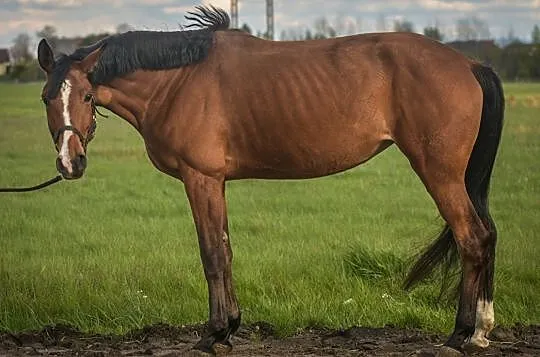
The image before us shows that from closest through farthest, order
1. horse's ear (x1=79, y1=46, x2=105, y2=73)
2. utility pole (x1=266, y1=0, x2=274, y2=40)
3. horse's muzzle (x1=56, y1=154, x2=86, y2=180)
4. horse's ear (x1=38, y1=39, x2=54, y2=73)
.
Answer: horse's muzzle (x1=56, y1=154, x2=86, y2=180)
horse's ear (x1=38, y1=39, x2=54, y2=73)
horse's ear (x1=79, y1=46, x2=105, y2=73)
utility pole (x1=266, y1=0, x2=274, y2=40)

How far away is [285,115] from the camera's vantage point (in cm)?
585

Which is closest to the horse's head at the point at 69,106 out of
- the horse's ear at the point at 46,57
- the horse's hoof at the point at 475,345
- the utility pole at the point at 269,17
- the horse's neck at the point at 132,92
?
the horse's ear at the point at 46,57

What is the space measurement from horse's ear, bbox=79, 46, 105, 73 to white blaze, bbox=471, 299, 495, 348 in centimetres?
319

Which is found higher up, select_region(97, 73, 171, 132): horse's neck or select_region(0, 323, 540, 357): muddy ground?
select_region(97, 73, 171, 132): horse's neck

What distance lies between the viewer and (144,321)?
6.85 meters

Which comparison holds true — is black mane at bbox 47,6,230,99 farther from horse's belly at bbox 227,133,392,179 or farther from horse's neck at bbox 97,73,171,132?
horse's belly at bbox 227,133,392,179

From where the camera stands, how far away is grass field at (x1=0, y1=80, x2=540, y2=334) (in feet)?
22.9

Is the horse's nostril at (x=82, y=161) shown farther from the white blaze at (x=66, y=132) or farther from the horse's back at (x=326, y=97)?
the horse's back at (x=326, y=97)

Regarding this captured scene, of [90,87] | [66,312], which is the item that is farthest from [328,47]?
[66,312]

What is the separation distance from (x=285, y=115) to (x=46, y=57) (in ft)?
5.60

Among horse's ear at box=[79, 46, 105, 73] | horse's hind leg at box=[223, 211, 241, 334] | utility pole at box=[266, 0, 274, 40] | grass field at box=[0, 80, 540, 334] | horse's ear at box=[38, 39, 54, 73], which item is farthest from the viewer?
utility pole at box=[266, 0, 274, 40]

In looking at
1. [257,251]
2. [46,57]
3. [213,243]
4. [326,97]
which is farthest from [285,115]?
[257,251]

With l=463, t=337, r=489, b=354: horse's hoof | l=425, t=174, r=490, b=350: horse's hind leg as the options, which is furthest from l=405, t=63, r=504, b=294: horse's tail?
l=463, t=337, r=489, b=354: horse's hoof

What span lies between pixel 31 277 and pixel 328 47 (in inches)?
151
